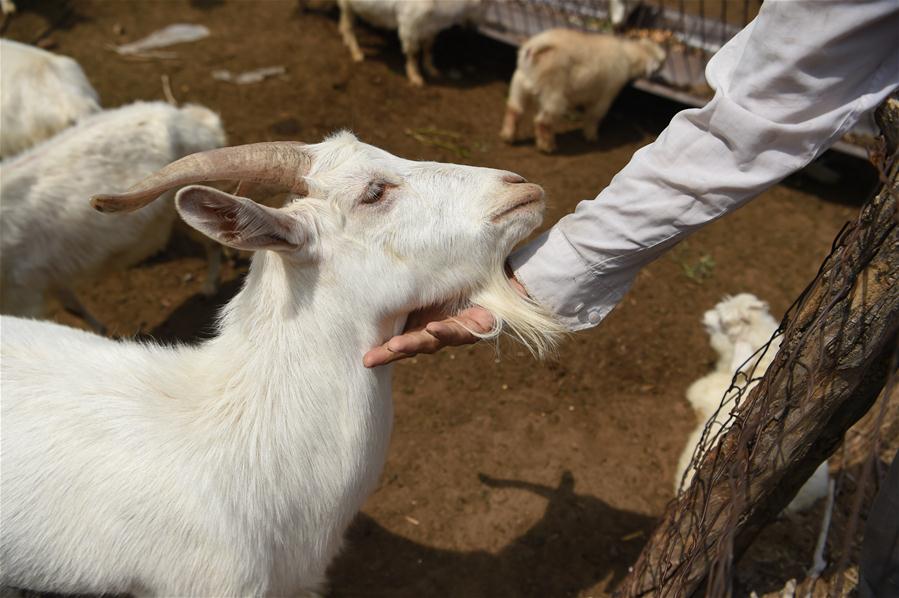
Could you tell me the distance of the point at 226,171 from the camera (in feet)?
6.11

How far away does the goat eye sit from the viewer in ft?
6.82

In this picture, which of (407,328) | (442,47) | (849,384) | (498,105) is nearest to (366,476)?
(407,328)

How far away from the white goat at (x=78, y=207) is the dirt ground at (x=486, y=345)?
24.2 inches

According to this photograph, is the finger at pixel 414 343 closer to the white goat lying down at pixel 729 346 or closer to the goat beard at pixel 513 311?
the goat beard at pixel 513 311

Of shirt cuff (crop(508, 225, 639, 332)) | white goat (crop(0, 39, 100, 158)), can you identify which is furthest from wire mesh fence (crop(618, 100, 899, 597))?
white goat (crop(0, 39, 100, 158))

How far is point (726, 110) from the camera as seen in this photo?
67.8 inches

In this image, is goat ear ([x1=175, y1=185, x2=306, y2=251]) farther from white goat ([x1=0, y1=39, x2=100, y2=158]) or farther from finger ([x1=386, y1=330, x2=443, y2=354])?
white goat ([x1=0, y1=39, x2=100, y2=158])

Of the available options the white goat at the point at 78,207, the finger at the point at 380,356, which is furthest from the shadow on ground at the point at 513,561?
the white goat at the point at 78,207

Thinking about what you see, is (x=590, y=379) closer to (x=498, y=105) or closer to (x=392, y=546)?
(x=392, y=546)

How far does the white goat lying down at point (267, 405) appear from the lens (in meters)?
1.99

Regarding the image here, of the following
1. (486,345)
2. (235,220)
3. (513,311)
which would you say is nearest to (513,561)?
(486,345)

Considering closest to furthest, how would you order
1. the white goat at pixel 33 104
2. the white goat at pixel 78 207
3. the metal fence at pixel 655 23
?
1. the white goat at pixel 78 207
2. the white goat at pixel 33 104
3. the metal fence at pixel 655 23

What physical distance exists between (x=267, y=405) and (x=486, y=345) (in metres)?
1.15

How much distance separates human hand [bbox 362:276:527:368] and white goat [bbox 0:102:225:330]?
2.94 m
